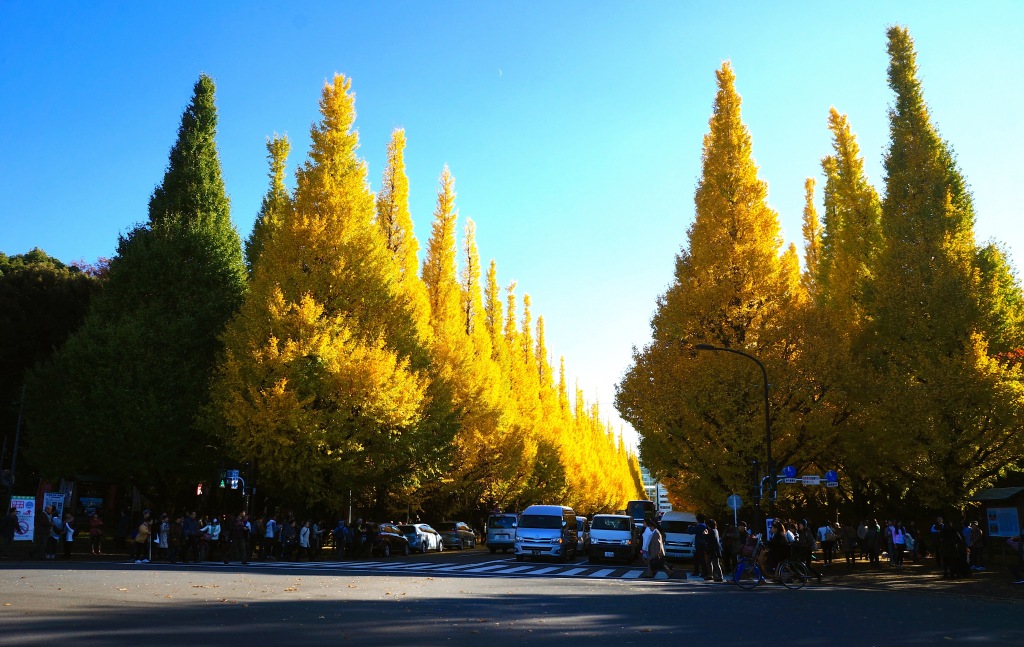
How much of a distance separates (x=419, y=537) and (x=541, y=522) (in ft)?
26.2

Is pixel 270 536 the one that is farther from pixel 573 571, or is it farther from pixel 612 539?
pixel 612 539

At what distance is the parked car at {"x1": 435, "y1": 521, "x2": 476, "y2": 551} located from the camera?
39531 mm

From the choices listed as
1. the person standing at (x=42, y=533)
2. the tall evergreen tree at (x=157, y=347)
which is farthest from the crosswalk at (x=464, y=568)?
the tall evergreen tree at (x=157, y=347)

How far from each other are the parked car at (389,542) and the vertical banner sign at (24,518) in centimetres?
1166

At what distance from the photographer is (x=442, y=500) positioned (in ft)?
145

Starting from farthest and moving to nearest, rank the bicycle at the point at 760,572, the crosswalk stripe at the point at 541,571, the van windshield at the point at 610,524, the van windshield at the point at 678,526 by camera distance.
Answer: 1. the van windshield at the point at 678,526
2. the van windshield at the point at 610,524
3. the crosswalk stripe at the point at 541,571
4. the bicycle at the point at 760,572

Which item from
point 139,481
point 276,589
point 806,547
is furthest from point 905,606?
point 139,481

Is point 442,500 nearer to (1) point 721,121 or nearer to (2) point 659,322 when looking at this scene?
(2) point 659,322

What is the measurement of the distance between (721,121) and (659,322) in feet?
30.3

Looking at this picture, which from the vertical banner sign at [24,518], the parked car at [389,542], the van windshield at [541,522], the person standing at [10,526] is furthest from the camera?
the parked car at [389,542]

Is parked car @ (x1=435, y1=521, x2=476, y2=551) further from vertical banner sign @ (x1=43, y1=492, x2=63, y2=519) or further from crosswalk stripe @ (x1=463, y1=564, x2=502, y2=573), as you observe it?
vertical banner sign @ (x1=43, y1=492, x2=63, y2=519)

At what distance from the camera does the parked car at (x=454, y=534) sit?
3953 cm

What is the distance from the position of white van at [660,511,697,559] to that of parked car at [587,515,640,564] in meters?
1.56

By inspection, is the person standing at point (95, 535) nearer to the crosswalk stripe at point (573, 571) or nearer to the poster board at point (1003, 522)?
the crosswalk stripe at point (573, 571)
